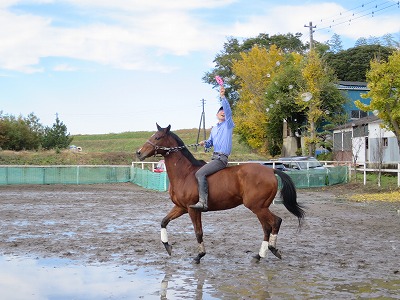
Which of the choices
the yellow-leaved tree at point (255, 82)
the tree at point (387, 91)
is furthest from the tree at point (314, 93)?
the tree at point (387, 91)

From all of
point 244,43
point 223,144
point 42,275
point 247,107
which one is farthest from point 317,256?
point 244,43

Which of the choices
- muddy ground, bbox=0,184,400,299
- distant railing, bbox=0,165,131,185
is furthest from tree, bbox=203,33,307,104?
muddy ground, bbox=0,184,400,299

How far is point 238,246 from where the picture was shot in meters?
10.4

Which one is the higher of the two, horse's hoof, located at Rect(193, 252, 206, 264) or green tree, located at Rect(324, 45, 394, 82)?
green tree, located at Rect(324, 45, 394, 82)

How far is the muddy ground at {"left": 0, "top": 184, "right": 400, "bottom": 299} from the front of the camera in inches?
283

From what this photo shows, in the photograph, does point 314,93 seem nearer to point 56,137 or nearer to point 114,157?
point 114,157

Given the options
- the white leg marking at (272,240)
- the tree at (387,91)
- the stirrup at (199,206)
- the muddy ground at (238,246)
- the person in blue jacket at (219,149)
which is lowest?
the muddy ground at (238,246)

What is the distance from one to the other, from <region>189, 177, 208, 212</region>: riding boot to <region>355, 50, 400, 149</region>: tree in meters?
19.0

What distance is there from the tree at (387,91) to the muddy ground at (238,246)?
8896mm

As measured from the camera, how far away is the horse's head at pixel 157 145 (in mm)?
9406

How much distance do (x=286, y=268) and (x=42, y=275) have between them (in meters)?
3.45

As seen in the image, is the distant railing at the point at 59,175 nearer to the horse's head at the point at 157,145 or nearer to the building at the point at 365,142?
the building at the point at 365,142

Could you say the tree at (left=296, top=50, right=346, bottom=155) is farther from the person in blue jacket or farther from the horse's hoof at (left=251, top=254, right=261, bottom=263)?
the horse's hoof at (left=251, top=254, right=261, bottom=263)

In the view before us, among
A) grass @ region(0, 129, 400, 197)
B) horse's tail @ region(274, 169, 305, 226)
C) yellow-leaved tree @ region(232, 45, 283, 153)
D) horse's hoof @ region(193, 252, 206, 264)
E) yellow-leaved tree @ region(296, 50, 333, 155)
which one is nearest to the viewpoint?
horse's hoof @ region(193, 252, 206, 264)
